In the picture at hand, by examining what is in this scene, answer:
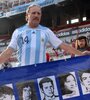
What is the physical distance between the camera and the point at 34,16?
3.66 meters

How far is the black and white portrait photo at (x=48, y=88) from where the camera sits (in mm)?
3682

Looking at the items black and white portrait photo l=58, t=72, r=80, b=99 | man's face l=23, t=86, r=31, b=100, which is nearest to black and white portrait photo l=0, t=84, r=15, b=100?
man's face l=23, t=86, r=31, b=100

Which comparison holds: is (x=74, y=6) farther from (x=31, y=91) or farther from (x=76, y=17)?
(x=31, y=91)

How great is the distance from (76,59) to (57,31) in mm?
16493

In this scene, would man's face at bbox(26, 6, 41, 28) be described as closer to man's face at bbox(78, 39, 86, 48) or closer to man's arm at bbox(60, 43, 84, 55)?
man's arm at bbox(60, 43, 84, 55)

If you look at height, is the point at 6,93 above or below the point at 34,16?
below

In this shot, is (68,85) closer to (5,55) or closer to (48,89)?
(48,89)

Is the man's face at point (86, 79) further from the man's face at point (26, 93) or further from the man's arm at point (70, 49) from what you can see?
the man's face at point (26, 93)

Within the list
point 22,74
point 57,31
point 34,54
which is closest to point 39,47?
point 34,54

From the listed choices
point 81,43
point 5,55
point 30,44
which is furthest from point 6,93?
point 81,43

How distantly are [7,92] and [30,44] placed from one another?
1.66 ft

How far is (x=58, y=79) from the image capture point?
3789 mm

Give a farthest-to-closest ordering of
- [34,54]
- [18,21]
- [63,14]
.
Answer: [18,21]
[63,14]
[34,54]

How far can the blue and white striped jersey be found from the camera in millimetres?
3680
